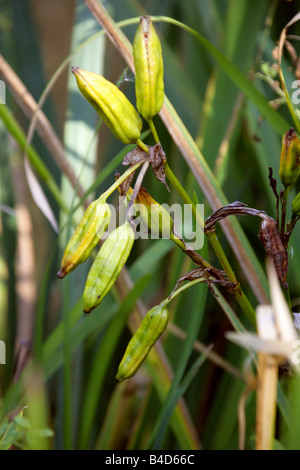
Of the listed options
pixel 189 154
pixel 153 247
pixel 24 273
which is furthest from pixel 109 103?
pixel 24 273

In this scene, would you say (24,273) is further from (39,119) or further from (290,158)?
(290,158)

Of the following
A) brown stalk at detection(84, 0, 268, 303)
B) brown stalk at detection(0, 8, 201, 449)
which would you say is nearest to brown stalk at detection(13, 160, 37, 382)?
brown stalk at detection(0, 8, 201, 449)

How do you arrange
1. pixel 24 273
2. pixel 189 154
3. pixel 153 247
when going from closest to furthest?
pixel 189 154 → pixel 153 247 → pixel 24 273

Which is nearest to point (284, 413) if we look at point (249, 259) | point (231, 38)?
point (249, 259)

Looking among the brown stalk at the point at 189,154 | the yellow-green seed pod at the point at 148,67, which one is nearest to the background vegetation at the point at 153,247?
the brown stalk at the point at 189,154

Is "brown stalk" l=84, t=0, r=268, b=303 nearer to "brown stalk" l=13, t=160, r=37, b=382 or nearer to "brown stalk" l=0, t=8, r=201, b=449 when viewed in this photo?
"brown stalk" l=0, t=8, r=201, b=449
